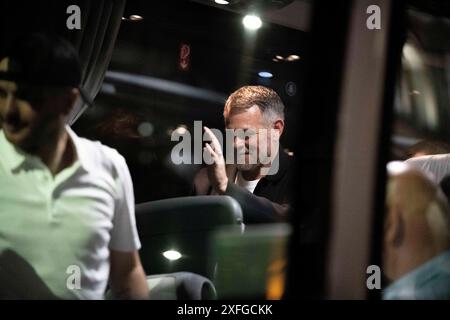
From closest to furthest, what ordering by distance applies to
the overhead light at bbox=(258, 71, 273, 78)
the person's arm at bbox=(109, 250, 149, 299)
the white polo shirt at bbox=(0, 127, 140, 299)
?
1. the white polo shirt at bbox=(0, 127, 140, 299)
2. the person's arm at bbox=(109, 250, 149, 299)
3. the overhead light at bbox=(258, 71, 273, 78)

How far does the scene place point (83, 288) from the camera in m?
2.23

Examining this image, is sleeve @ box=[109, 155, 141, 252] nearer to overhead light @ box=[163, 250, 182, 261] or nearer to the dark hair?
overhead light @ box=[163, 250, 182, 261]

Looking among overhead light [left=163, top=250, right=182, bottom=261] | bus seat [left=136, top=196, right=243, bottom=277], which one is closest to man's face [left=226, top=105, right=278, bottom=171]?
bus seat [left=136, top=196, right=243, bottom=277]

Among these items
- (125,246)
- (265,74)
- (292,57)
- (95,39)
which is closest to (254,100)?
(265,74)

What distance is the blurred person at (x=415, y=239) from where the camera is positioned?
7.64 feet

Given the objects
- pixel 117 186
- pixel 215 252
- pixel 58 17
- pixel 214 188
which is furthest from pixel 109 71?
pixel 215 252

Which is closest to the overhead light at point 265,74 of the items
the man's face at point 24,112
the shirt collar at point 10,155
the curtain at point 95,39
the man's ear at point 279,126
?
the man's ear at point 279,126

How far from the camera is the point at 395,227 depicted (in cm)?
233

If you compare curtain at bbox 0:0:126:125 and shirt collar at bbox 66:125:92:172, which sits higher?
curtain at bbox 0:0:126:125

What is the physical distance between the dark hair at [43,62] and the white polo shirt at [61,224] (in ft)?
0.71

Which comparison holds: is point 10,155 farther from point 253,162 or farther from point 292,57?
point 292,57

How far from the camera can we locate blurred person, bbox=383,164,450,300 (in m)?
2.33

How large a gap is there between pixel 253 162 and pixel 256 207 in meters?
0.20

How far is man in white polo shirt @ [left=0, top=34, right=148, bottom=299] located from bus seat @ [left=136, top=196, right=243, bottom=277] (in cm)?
5
